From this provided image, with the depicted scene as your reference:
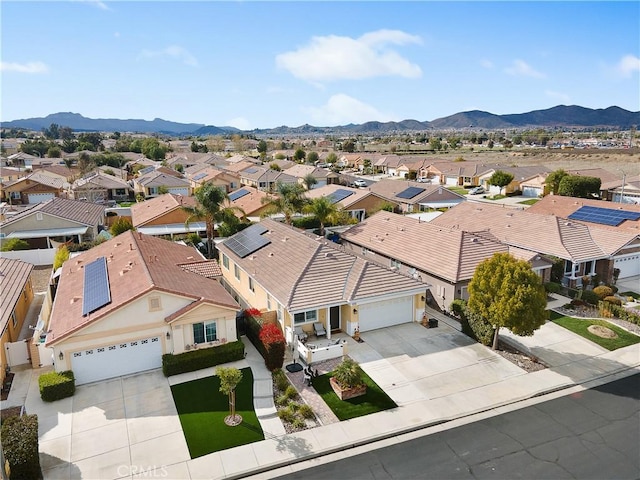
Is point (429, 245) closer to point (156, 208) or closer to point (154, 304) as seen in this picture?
point (154, 304)

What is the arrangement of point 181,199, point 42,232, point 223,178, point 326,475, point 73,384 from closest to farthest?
point 326,475
point 73,384
point 42,232
point 181,199
point 223,178

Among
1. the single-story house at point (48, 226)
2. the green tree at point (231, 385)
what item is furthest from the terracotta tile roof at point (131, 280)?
the single-story house at point (48, 226)

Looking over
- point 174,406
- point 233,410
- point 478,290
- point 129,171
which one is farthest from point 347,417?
point 129,171

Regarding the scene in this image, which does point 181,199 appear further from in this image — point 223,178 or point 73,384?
point 73,384

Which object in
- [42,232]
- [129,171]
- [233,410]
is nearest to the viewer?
[233,410]

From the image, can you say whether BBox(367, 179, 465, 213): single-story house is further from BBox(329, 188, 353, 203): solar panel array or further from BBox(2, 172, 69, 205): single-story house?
BBox(2, 172, 69, 205): single-story house

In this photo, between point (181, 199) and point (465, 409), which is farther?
point (181, 199)
